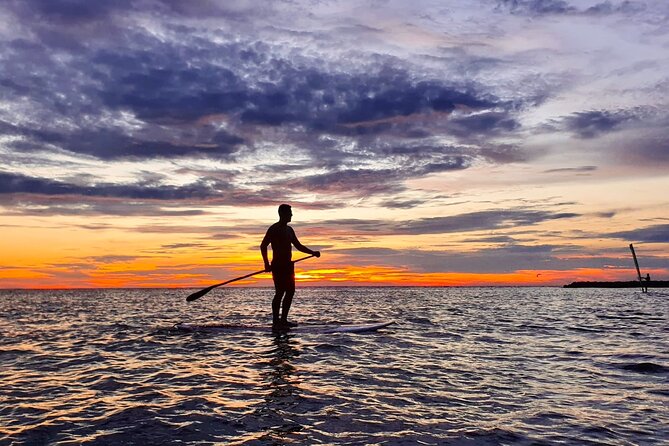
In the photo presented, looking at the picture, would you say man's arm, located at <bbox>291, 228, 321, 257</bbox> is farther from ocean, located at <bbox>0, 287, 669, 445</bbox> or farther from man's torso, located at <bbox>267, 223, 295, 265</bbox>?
ocean, located at <bbox>0, 287, 669, 445</bbox>

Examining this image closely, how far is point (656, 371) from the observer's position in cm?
863

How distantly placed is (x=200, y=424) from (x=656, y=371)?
308 inches

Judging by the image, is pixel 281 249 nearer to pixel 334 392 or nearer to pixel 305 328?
pixel 305 328

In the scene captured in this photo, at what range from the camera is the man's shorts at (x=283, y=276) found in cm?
1385

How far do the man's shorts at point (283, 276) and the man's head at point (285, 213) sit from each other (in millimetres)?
1304

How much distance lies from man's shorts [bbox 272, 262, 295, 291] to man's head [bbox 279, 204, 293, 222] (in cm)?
130

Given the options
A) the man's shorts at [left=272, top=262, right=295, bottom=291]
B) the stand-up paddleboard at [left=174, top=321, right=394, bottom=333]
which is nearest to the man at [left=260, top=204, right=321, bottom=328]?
the man's shorts at [left=272, top=262, right=295, bottom=291]

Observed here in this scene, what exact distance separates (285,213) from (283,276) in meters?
1.78

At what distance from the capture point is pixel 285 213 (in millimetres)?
13789

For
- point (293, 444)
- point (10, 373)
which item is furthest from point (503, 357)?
point (10, 373)

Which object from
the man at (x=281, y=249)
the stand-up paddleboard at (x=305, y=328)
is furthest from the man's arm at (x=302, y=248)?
the stand-up paddleboard at (x=305, y=328)

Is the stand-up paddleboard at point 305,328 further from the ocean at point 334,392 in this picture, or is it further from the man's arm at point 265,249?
the man's arm at point 265,249

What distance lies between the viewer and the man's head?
13789mm

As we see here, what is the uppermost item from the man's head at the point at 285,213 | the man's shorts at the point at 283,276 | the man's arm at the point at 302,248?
the man's head at the point at 285,213
